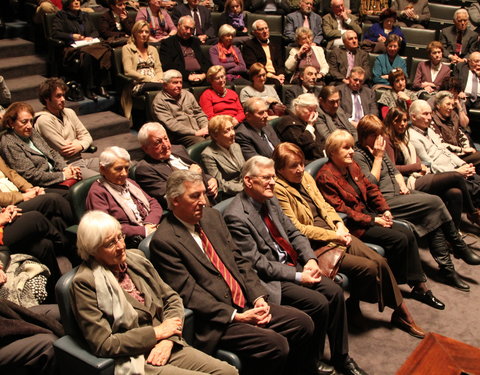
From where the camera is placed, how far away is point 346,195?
11.9ft

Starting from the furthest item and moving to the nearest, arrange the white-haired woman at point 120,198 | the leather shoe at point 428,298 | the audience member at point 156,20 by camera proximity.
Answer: the audience member at point 156,20, the leather shoe at point 428,298, the white-haired woman at point 120,198

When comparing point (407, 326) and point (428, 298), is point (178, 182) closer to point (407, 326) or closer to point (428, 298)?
point (407, 326)

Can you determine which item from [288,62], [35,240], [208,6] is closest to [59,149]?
[35,240]

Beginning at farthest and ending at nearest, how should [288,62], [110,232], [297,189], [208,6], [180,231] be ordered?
[208,6], [288,62], [297,189], [180,231], [110,232]

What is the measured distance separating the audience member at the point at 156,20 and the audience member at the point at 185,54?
41cm

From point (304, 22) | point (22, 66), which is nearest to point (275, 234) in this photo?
point (22, 66)

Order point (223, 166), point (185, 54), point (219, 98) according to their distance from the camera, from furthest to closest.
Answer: point (185, 54)
point (219, 98)
point (223, 166)

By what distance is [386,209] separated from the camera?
384 centimetres

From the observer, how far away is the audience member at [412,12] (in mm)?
7304

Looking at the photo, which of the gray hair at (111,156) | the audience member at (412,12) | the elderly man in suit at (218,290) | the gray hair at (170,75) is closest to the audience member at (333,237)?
the elderly man in suit at (218,290)

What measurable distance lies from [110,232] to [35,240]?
3.09ft

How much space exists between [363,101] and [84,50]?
2450 millimetres

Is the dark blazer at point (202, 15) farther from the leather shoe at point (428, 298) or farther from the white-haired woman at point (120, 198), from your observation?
the leather shoe at point (428, 298)

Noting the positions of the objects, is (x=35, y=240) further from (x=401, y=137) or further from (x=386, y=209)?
(x=401, y=137)
